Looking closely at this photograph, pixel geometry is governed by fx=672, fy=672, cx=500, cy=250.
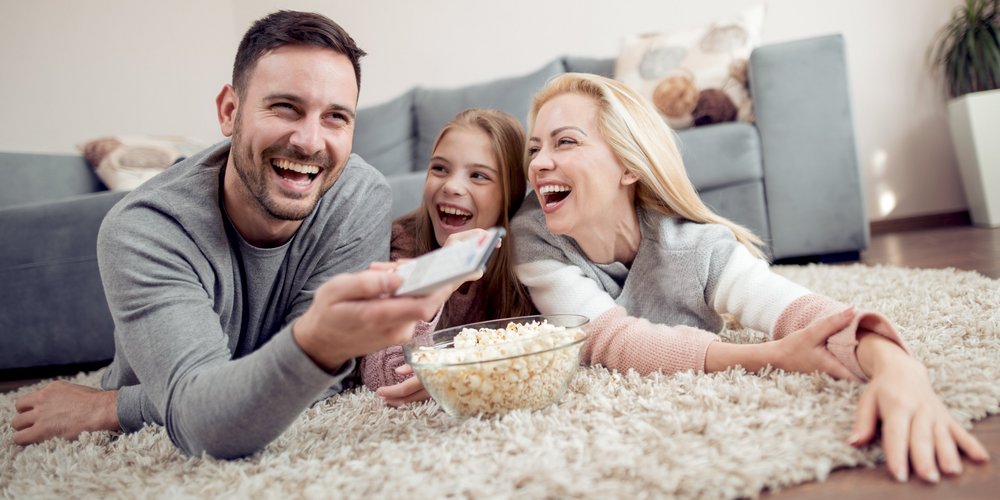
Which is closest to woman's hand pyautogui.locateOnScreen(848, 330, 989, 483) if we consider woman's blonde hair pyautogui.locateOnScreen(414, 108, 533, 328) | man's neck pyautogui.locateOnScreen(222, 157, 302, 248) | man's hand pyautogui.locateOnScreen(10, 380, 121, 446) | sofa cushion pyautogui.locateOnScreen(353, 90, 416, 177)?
woman's blonde hair pyautogui.locateOnScreen(414, 108, 533, 328)

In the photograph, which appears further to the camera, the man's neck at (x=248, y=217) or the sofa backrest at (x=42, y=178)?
the sofa backrest at (x=42, y=178)

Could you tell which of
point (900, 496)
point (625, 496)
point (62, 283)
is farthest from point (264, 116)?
point (62, 283)

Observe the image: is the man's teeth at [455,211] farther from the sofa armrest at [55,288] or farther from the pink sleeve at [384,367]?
the sofa armrest at [55,288]

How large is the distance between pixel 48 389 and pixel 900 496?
132cm

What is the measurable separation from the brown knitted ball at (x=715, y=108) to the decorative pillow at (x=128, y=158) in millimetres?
1933

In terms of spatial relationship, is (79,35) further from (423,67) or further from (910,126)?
(910,126)

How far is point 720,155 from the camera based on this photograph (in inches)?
89.6

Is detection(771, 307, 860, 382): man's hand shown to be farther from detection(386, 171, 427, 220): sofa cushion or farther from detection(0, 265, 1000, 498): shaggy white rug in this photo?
detection(386, 171, 427, 220): sofa cushion

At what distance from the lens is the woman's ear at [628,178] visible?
4.50 feet

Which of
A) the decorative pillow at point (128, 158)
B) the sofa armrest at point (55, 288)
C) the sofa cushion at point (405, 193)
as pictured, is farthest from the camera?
the decorative pillow at point (128, 158)

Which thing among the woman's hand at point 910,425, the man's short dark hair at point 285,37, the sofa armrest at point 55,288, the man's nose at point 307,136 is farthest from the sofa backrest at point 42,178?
the woman's hand at point 910,425

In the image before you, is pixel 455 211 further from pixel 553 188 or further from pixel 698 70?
pixel 698 70

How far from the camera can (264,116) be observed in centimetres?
104

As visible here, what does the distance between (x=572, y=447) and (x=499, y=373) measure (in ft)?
0.52
